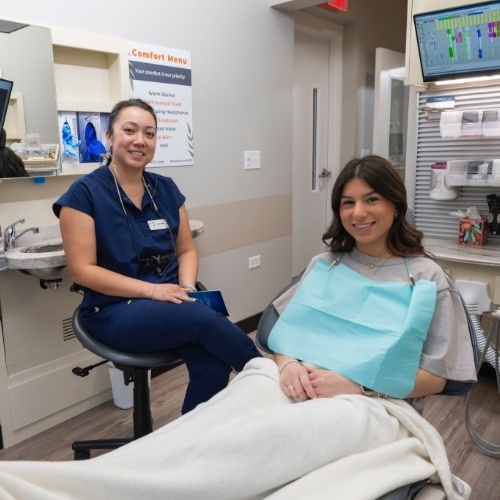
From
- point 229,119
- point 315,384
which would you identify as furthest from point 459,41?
point 315,384

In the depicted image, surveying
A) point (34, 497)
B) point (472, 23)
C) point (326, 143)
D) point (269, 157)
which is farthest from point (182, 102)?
point (34, 497)

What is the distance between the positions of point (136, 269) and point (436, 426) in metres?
1.47

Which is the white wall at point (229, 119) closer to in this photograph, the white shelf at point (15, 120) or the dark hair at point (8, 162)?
the dark hair at point (8, 162)

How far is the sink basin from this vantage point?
1.75 metres

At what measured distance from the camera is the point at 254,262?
325 cm

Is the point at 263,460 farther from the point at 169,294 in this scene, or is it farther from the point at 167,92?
the point at 167,92

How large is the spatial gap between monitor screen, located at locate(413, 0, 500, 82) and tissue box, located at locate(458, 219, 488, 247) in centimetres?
69

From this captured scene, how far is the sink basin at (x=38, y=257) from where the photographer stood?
175 cm

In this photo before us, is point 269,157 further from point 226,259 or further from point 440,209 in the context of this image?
point 440,209

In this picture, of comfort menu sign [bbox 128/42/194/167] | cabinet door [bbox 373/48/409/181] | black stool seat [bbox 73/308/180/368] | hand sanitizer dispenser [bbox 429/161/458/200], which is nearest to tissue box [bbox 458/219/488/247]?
hand sanitizer dispenser [bbox 429/161/458/200]

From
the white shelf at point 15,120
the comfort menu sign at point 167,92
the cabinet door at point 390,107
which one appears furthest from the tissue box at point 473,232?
the white shelf at point 15,120

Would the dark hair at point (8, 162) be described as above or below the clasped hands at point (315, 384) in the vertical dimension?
above

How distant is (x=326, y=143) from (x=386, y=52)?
95cm

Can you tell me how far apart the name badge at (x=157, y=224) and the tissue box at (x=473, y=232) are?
1.49m
